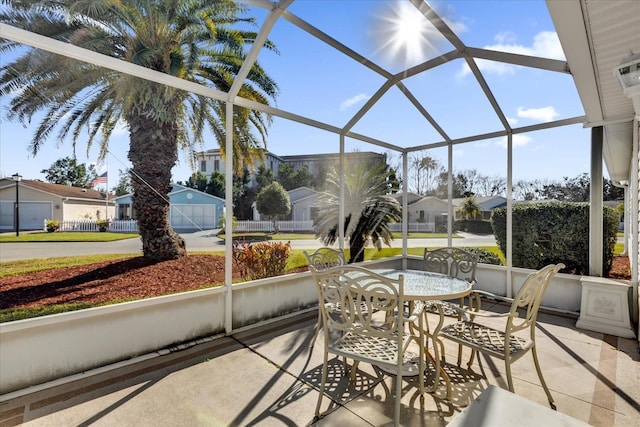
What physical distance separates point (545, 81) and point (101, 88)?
20.9 ft

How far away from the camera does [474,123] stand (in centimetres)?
515

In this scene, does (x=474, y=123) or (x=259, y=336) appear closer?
(x=259, y=336)

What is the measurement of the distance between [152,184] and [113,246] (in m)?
1.15

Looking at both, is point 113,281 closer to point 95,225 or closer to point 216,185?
point 95,225

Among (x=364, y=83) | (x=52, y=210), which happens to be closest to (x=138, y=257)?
(x=52, y=210)

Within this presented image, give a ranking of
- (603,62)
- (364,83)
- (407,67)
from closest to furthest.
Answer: (603,62) < (407,67) < (364,83)

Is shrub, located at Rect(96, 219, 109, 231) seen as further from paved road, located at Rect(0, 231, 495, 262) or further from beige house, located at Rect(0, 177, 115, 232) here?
paved road, located at Rect(0, 231, 495, 262)

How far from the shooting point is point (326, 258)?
4062mm

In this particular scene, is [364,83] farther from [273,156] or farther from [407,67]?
[273,156]

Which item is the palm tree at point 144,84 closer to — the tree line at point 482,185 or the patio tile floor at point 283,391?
the patio tile floor at point 283,391

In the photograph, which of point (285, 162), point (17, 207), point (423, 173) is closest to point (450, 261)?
point (423, 173)

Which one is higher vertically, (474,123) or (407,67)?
(407,67)

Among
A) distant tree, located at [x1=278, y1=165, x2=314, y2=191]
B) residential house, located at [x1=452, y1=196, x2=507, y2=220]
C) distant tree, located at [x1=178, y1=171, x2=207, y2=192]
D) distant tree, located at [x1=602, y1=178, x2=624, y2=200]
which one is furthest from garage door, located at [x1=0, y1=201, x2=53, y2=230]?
distant tree, located at [x1=602, y1=178, x2=624, y2=200]

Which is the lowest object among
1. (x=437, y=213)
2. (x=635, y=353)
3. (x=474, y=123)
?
(x=635, y=353)
